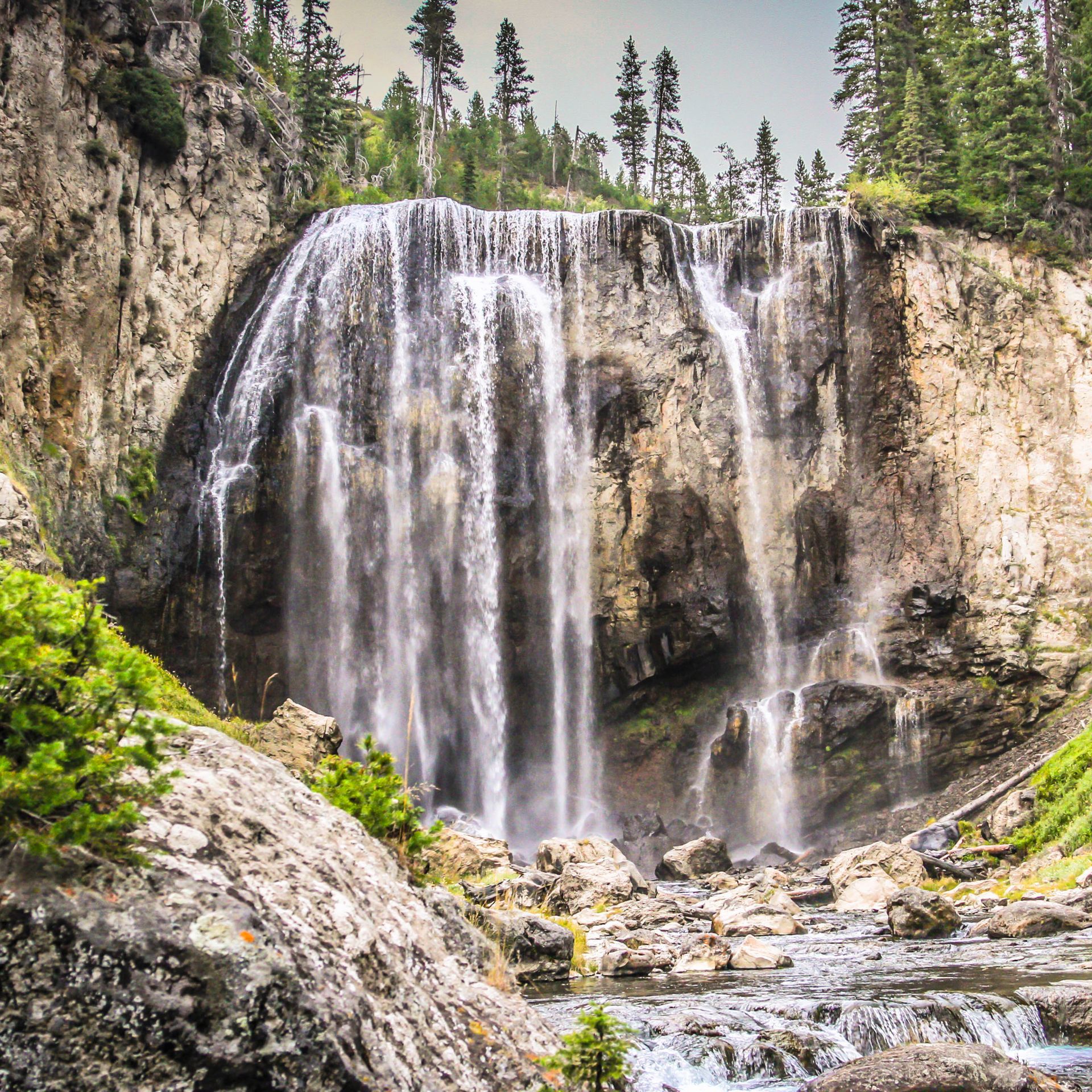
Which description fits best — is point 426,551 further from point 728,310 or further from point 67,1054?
point 67,1054

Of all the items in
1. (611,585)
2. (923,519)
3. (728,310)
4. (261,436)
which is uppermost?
(728,310)

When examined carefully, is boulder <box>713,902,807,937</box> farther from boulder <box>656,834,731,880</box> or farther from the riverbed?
boulder <box>656,834,731,880</box>

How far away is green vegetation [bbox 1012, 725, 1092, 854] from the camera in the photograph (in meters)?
18.3

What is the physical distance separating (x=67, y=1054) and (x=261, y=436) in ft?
95.0

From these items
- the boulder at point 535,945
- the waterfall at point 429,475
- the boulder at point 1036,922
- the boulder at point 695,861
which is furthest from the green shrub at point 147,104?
the boulder at point 1036,922

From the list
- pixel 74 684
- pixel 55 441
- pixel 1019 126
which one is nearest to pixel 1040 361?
pixel 1019 126

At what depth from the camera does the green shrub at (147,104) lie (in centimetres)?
2773

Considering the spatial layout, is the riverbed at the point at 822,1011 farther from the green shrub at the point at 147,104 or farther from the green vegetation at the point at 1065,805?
the green shrub at the point at 147,104

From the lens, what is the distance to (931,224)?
111 feet

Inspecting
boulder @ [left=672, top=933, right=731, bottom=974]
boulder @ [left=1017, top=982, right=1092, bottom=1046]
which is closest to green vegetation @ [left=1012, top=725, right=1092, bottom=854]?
boulder @ [left=672, top=933, right=731, bottom=974]

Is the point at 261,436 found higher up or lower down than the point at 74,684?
higher up

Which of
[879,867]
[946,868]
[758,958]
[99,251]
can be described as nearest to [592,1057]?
[758,958]

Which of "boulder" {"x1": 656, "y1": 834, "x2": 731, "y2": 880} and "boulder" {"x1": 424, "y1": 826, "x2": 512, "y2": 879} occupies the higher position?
"boulder" {"x1": 424, "y1": 826, "x2": 512, "y2": 879}

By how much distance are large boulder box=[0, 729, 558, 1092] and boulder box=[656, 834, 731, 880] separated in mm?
19990
